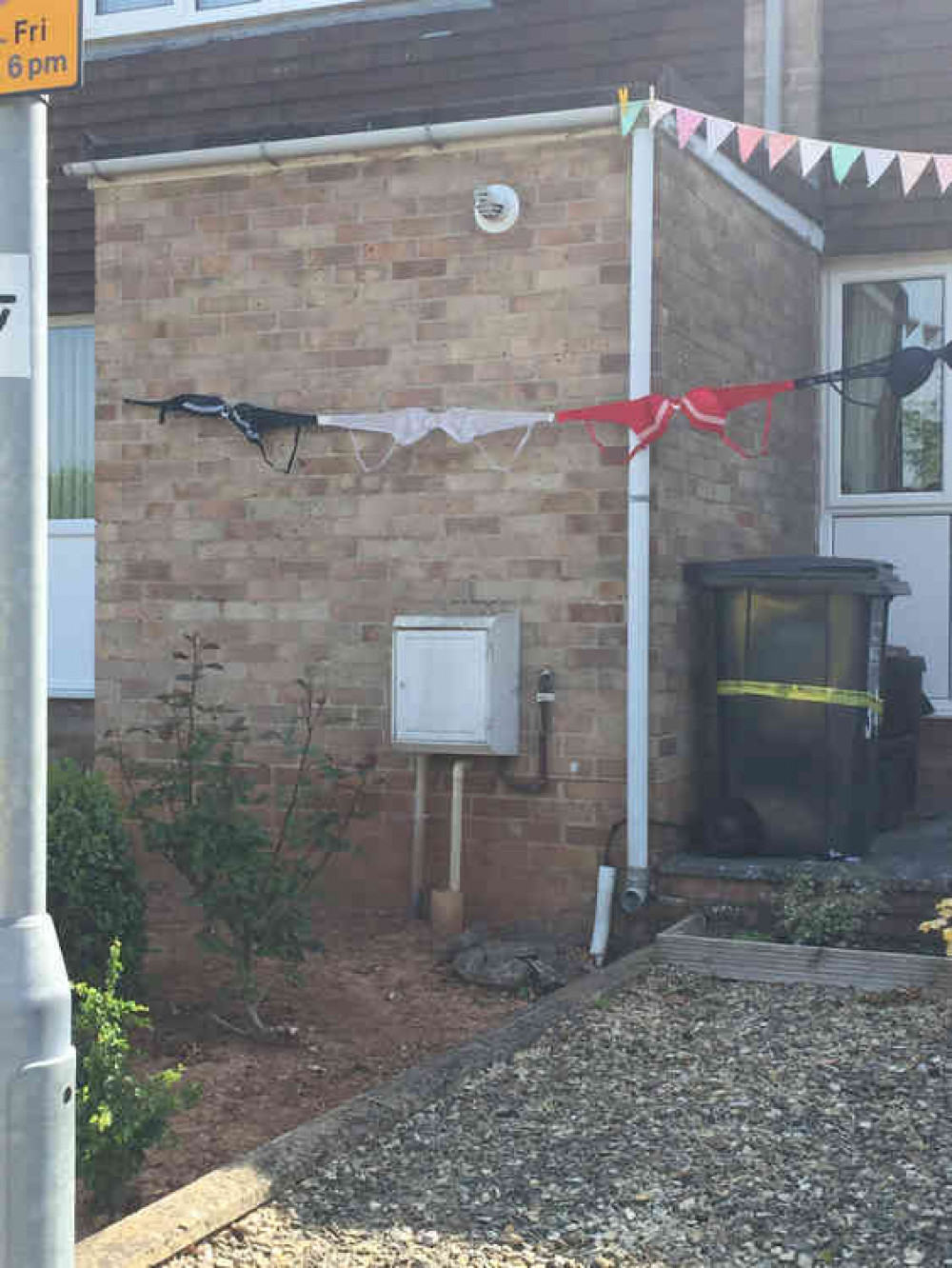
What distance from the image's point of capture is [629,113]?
6.78 m

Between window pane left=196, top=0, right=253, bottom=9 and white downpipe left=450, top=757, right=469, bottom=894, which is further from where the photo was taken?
window pane left=196, top=0, right=253, bottom=9

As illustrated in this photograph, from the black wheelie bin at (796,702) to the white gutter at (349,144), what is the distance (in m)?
1.97

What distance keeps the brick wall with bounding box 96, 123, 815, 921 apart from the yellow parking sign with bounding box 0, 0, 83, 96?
394 centimetres

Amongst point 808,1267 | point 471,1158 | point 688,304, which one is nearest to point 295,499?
point 688,304

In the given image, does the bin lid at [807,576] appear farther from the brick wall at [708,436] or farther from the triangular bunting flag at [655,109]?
the triangular bunting flag at [655,109]

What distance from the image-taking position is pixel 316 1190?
4.14m

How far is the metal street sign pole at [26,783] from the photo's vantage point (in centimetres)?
312

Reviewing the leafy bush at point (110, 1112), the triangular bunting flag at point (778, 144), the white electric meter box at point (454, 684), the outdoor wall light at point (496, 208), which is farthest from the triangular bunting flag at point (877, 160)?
the leafy bush at point (110, 1112)

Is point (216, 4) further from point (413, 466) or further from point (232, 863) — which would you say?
point (232, 863)

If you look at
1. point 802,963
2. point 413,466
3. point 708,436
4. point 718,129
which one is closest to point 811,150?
point 718,129

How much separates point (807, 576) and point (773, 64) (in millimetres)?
3600

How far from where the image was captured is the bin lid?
6766 mm

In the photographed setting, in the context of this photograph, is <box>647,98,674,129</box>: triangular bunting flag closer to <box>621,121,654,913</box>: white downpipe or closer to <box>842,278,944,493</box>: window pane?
<box>621,121,654,913</box>: white downpipe

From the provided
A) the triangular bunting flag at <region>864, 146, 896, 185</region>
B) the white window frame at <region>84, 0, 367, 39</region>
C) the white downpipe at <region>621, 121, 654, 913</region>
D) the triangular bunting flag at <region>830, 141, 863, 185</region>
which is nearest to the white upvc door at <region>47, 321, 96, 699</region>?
the white window frame at <region>84, 0, 367, 39</region>
